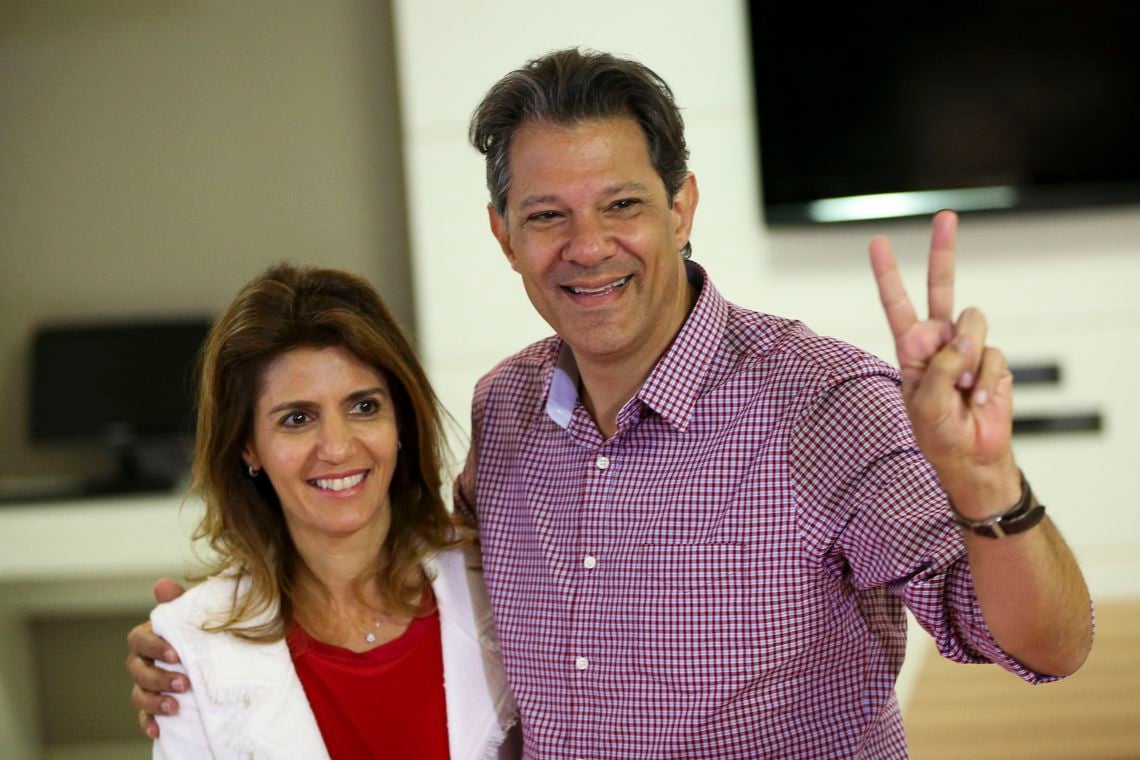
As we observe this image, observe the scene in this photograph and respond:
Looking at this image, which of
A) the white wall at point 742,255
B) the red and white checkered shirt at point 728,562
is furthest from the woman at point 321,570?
the white wall at point 742,255

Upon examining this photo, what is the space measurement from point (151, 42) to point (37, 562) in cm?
158

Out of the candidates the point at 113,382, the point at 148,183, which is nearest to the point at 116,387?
the point at 113,382

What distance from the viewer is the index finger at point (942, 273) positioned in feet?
3.42

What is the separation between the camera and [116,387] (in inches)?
148

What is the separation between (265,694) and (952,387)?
0.94 meters

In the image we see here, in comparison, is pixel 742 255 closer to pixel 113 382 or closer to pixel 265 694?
pixel 113 382

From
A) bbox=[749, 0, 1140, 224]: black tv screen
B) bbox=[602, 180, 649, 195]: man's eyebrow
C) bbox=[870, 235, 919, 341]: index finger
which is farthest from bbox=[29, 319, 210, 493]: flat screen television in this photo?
bbox=[870, 235, 919, 341]: index finger

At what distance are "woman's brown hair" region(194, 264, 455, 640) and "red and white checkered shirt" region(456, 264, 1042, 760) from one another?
9.5 inches

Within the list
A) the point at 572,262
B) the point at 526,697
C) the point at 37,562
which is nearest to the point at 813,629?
the point at 526,697

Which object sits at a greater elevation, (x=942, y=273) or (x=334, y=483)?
(x=942, y=273)

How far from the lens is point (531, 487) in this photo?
1.59 meters

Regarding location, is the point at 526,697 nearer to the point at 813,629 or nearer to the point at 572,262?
the point at 813,629

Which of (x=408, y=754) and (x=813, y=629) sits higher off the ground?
(x=813, y=629)

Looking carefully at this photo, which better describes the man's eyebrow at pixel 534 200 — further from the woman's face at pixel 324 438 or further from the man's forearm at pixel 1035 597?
the man's forearm at pixel 1035 597
